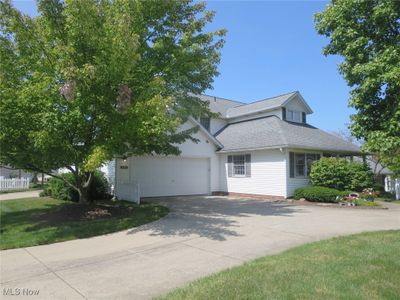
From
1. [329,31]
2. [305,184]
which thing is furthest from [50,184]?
[329,31]

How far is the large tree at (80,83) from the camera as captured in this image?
9.32 metres

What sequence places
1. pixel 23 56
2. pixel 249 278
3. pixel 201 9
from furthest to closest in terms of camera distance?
pixel 201 9
pixel 23 56
pixel 249 278

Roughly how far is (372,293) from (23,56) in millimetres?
11035

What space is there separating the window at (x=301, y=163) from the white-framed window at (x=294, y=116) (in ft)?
13.3

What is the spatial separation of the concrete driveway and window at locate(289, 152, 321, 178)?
622 cm

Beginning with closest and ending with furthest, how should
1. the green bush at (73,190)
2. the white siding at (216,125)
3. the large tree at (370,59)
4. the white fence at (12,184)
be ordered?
the large tree at (370,59)
the green bush at (73,190)
the white siding at (216,125)
the white fence at (12,184)

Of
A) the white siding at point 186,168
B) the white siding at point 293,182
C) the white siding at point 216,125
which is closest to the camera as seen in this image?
the white siding at point 293,182

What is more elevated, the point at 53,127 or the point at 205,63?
the point at 205,63

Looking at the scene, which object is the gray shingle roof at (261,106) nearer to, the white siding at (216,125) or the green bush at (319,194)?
the white siding at (216,125)

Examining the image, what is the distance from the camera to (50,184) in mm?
19500

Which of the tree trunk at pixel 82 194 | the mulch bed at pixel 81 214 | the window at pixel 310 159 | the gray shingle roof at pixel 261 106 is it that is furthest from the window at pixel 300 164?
the tree trunk at pixel 82 194

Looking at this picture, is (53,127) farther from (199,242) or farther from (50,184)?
(50,184)

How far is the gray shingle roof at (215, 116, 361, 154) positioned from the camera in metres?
18.8

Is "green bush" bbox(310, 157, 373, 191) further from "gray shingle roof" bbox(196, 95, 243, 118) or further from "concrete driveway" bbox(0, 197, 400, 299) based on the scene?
"gray shingle roof" bbox(196, 95, 243, 118)
